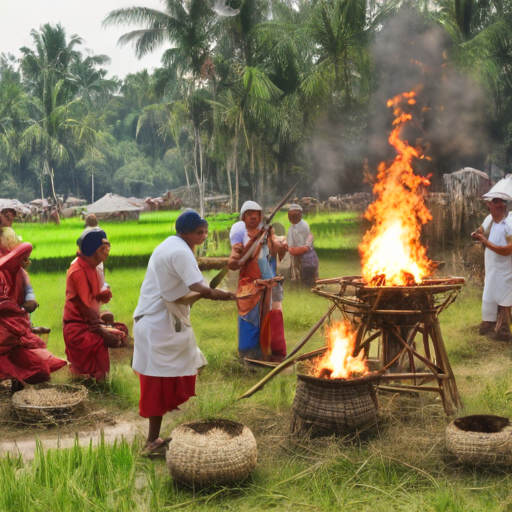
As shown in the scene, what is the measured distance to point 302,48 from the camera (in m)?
21.2

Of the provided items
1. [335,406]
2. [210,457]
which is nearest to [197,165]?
[335,406]

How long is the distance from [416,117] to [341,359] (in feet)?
47.8

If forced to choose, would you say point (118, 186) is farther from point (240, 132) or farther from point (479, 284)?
point (479, 284)

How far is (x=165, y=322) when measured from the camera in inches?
203

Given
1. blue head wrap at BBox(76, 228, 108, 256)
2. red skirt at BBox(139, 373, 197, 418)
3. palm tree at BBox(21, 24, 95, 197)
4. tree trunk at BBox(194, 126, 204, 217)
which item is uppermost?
palm tree at BBox(21, 24, 95, 197)

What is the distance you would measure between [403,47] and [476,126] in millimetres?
3322

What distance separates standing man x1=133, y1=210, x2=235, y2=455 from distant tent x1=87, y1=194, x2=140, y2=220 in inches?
587

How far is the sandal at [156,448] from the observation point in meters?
5.13

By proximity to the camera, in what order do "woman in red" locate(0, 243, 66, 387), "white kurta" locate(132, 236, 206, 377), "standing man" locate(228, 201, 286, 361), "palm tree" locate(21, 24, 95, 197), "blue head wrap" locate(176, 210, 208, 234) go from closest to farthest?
"white kurta" locate(132, 236, 206, 377) → "blue head wrap" locate(176, 210, 208, 234) → "woman in red" locate(0, 243, 66, 387) → "standing man" locate(228, 201, 286, 361) → "palm tree" locate(21, 24, 95, 197)

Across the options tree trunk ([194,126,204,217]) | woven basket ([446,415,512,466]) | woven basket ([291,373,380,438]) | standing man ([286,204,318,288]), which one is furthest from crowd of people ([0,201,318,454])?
tree trunk ([194,126,204,217])

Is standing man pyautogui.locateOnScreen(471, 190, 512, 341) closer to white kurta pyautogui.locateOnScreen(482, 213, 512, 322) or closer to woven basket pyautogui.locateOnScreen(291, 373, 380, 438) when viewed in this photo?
white kurta pyautogui.locateOnScreen(482, 213, 512, 322)

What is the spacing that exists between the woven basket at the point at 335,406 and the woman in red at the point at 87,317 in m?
2.72

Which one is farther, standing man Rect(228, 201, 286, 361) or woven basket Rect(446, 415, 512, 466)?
standing man Rect(228, 201, 286, 361)

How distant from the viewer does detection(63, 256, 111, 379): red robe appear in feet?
23.4
